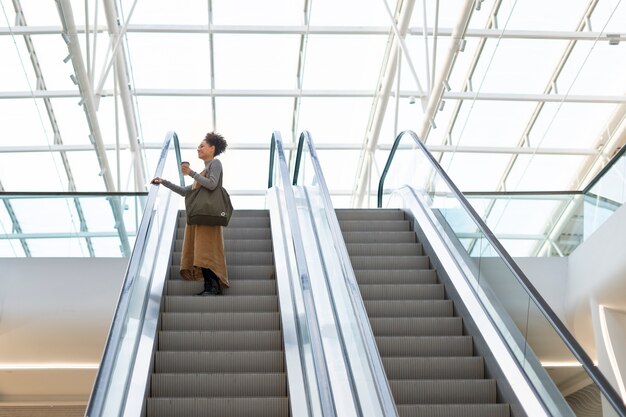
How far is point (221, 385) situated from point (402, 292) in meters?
2.34

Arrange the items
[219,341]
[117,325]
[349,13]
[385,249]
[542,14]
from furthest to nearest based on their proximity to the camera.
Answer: [349,13], [542,14], [385,249], [219,341], [117,325]

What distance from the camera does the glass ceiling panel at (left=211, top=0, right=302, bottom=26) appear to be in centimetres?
2153

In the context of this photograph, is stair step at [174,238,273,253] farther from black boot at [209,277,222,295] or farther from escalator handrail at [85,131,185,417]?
black boot at [209,277,222,295]

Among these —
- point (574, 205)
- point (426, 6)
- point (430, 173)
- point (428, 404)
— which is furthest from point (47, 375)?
point (426, 6)

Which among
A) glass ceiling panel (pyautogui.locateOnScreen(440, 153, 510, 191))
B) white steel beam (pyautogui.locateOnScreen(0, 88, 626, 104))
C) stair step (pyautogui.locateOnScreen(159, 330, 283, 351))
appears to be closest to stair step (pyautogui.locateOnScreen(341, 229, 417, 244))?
stair step (pyautogui.locateOnScreen(159, 330, 283, 351))

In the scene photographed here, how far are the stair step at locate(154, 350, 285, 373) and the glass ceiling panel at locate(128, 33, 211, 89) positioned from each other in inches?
626

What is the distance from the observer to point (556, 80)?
22.1 m

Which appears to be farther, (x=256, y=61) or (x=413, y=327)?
(x=256, y=61)

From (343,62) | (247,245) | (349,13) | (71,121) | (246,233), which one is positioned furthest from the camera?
(71,121)

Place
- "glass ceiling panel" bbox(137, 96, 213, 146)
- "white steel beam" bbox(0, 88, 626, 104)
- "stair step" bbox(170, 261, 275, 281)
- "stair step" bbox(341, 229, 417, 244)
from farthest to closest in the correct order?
1. "glass ceiling panel" bbox(137, 96, 213, 146)
2. "white steel beam" bbox(0, 88, 626, 104)
3. "stair step" bbox(341, 229, 417, 244)
4. "stair step" bbox(170, 261, 275, 281)

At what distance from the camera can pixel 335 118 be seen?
2486 cm

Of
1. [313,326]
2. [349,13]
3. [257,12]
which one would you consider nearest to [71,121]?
[257,12]

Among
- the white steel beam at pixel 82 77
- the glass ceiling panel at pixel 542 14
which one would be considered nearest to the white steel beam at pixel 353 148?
the white steel beam at pixel 82 77

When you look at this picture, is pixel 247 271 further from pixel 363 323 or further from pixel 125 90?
pixel 125 90
